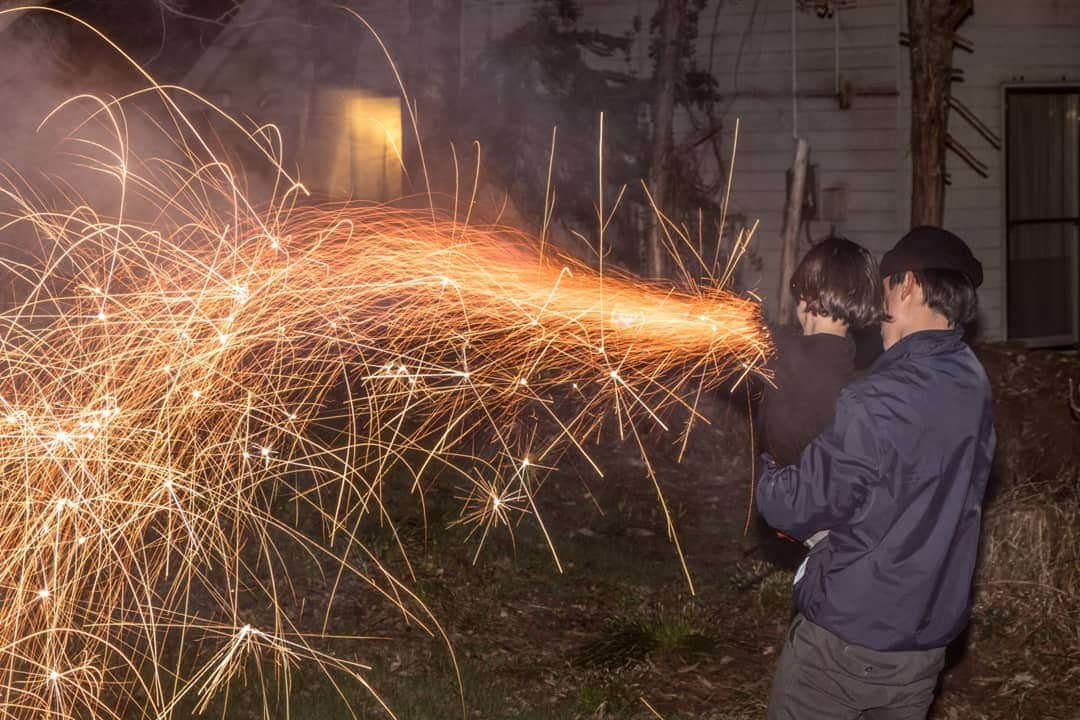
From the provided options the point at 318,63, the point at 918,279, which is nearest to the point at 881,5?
the point at 318,63

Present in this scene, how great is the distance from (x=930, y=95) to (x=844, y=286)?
8.81 metres

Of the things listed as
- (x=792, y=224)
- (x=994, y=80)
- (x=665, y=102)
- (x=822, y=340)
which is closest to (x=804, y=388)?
(x=822, y=340)

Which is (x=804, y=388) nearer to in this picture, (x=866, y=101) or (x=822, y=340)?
(x=822, y=340)

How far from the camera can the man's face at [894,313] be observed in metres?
3.34

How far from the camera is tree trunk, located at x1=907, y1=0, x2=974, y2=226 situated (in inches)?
441

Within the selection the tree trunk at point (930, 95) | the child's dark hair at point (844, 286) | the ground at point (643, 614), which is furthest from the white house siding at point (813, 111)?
the child's dark hair at point (844, 286)

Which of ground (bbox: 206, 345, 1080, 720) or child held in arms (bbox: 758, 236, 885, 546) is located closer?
child held in arms (bbox: 758, 236, 885, 546)

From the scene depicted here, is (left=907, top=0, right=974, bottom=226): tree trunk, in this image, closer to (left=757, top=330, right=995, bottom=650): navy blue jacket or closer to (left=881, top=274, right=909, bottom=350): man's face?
(left=881, top=274, right=909, bottom=350): man's face

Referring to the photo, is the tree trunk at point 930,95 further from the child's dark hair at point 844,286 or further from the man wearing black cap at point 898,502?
the man wearing black cap at point 898,502

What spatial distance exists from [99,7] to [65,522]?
7.32 metres

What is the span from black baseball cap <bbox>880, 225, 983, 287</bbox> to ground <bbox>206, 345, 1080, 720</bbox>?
2.98 meters

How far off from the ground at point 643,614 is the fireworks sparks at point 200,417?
226 mm

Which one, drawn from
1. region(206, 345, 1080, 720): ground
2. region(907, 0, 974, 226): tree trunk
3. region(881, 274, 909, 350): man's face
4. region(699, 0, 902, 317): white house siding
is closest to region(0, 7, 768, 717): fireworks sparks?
region(206, 345, 1080, 720): ground

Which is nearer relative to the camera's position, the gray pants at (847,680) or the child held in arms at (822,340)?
the gray pants at (847,680)
